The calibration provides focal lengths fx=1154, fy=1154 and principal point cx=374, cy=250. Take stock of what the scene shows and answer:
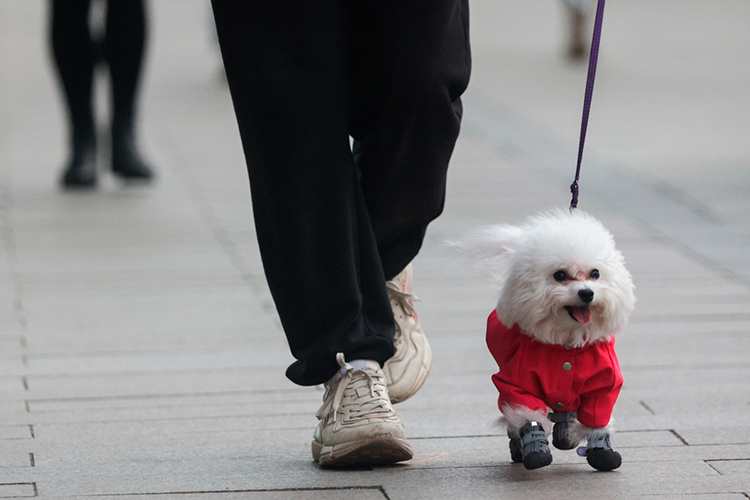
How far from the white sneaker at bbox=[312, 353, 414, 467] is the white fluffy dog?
21 centimetres

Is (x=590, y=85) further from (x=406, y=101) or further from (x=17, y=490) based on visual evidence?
(x=17, y=490)

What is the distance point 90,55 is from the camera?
17.3 ft

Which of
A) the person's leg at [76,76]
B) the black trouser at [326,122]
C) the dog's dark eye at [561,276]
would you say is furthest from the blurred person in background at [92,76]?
the dog's dark eye at [561,276]

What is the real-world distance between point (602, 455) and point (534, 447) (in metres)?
0.15

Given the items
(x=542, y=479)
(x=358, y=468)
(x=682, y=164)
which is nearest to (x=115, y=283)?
(x=358, y=468)

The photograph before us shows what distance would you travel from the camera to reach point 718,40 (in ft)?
37.9

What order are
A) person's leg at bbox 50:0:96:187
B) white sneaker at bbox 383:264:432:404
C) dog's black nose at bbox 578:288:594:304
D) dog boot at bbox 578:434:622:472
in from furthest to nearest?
person's leg at bbox 50:0:96:187 < white sneaker at bbox 383:264:432:404 < dog boot at bbox 578:434:622:472 < dog's black nose at bbox 578:288:594:304

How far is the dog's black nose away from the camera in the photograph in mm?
1894

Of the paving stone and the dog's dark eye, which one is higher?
the dog's dark eye

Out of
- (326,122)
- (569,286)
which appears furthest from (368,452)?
(326,122)

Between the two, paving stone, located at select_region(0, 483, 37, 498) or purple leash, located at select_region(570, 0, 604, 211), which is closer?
paving stone, located at select_region(0, 483, 37, 498)

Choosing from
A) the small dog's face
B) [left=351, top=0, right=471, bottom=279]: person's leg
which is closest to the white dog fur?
the small dog's face

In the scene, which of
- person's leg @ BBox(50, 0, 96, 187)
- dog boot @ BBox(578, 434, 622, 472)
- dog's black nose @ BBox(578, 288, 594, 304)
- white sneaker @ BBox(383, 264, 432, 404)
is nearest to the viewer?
dog's black nose @ BBox(578, 288, 594, 304)

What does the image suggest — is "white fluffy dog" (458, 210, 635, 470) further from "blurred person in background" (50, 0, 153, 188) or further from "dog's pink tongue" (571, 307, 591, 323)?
"blurred person in background" (50, 0, 153, 188)
